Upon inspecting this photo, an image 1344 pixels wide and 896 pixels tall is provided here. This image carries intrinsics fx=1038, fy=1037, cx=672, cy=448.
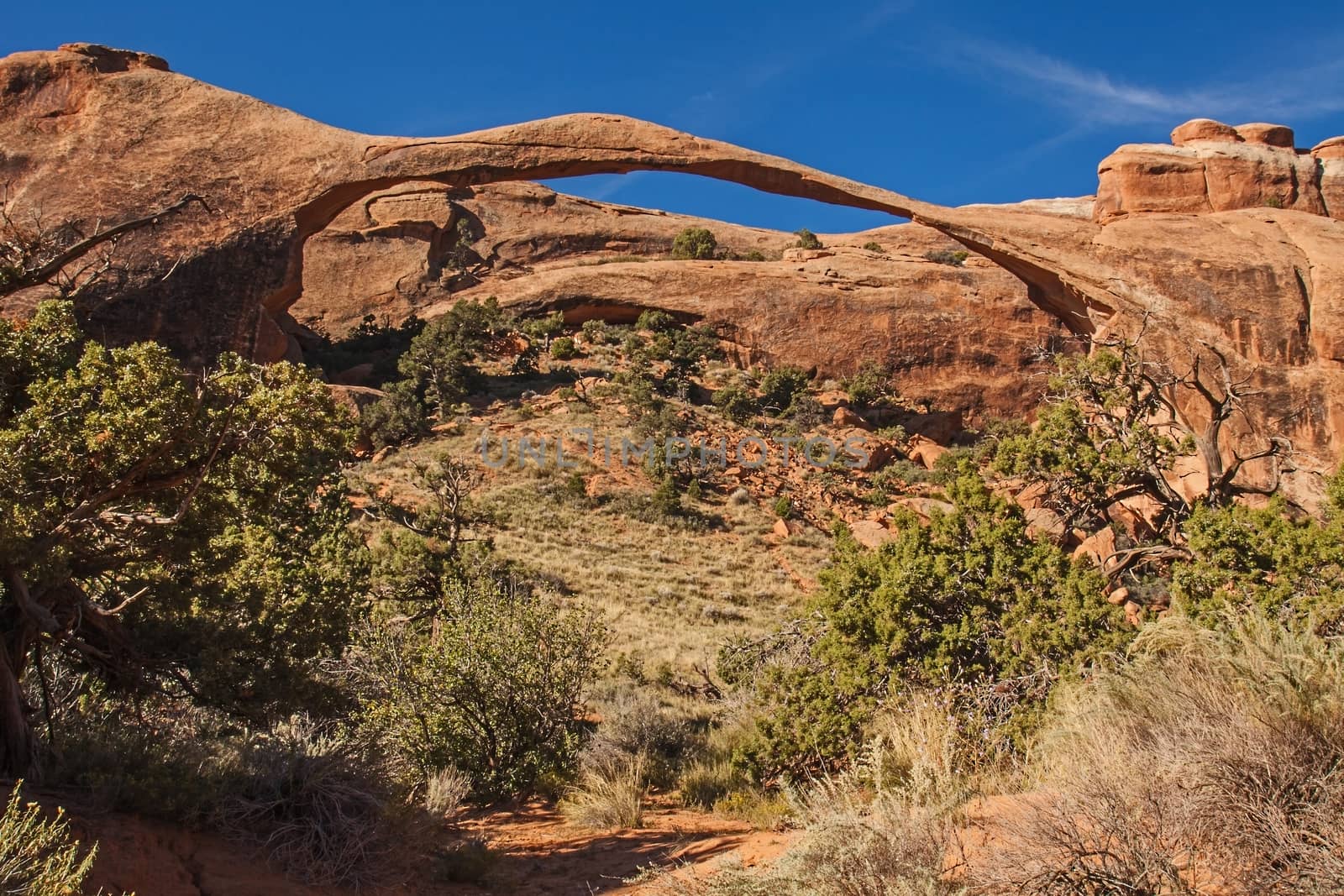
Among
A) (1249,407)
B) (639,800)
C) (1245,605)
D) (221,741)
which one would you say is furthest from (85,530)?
(1249,407)

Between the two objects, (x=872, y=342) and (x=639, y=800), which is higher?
(x=872, y=342)

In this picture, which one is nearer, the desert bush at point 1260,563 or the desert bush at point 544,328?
the desert bush at point 1260,563

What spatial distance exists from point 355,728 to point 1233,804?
19.7 ft

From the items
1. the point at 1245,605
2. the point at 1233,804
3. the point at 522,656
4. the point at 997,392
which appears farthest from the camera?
the point at 997,392

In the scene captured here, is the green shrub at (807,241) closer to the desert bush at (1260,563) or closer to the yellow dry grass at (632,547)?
the yellow dry grass at (632,547)

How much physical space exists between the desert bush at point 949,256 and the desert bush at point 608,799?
1155 inches

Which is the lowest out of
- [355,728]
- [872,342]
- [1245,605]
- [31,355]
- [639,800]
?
[639,800]

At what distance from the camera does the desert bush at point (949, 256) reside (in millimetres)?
35800

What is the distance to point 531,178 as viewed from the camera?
12.8 m

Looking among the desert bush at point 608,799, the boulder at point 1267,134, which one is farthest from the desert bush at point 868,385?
the desert bush at point 608,799

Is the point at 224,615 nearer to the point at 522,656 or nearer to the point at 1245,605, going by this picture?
the point at 522,656

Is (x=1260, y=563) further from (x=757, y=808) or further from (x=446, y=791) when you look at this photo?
(x=446, y=791)

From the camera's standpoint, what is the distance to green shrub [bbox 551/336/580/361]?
29.4 m

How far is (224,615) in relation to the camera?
6.45 metres
